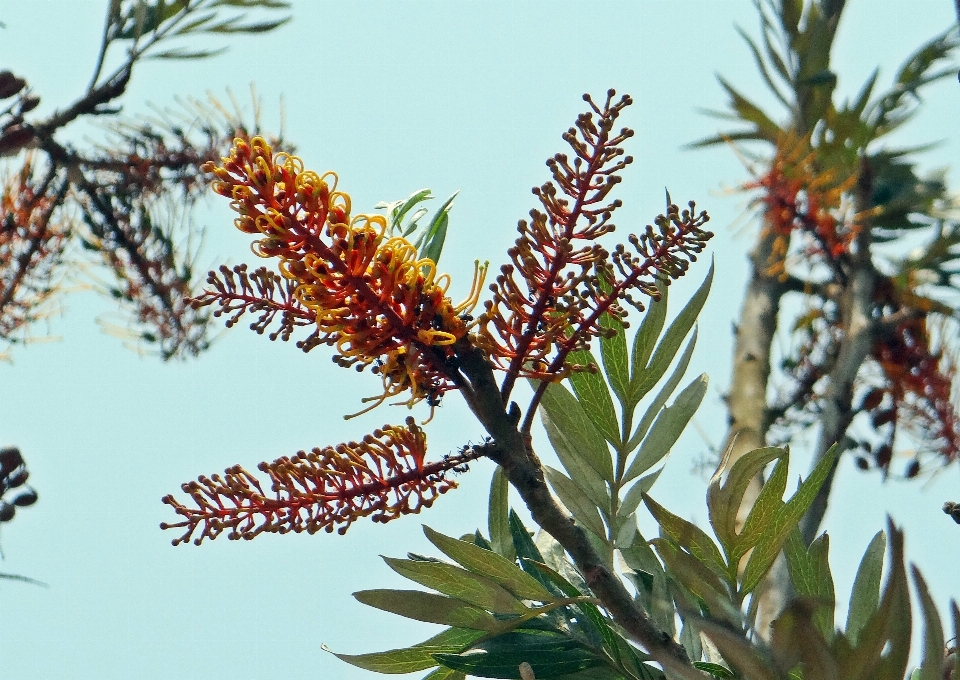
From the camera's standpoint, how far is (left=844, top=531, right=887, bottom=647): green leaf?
98 centimetres

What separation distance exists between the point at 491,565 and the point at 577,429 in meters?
0.18

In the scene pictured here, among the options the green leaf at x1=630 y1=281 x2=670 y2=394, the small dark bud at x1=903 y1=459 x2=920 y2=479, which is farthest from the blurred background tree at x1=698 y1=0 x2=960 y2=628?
the green leaf at x1=630 y1=281 x2=670 y2=394

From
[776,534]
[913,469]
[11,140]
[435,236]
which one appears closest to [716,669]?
[776,534]

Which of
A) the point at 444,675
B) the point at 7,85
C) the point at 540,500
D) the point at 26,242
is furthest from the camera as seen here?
the point at 26,242

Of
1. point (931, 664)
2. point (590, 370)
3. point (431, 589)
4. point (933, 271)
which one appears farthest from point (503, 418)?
point (933, 271)

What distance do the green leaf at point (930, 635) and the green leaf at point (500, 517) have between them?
19.7 inches

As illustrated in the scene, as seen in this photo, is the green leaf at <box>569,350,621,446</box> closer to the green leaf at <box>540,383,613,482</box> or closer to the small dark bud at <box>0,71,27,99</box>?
the green leaf at <box>540,383,613,482</box>

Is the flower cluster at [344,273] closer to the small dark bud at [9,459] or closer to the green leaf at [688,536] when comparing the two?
the green leaf at [688,536]

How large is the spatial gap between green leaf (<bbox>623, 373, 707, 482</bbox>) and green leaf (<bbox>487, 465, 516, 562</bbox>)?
0.17 m

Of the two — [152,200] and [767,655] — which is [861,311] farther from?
[767,655]

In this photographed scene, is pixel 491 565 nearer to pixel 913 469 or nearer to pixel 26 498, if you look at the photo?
pixel 26 498

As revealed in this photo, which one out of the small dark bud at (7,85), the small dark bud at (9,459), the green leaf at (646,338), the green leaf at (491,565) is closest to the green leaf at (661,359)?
the green leaf at (646,338)

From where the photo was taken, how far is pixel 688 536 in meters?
0.87

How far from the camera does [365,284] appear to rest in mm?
842
